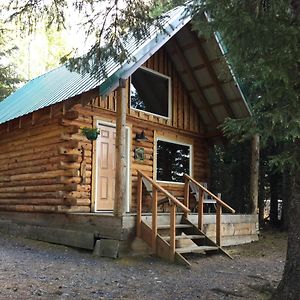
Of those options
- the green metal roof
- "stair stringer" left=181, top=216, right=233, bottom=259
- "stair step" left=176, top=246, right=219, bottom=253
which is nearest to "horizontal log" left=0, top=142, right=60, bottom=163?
the green metal roof

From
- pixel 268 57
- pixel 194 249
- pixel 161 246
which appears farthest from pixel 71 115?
pixel 268 57

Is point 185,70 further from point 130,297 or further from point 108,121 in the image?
point 130,297

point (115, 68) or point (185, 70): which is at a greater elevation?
point (185, 70)

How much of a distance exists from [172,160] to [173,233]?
4741 millimetres

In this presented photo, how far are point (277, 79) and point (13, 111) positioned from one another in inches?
330

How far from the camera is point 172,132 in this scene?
40.3ft

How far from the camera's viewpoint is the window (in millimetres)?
11930

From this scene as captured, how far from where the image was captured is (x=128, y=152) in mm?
10836

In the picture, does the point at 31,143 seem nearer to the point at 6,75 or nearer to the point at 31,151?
the point at 31,151

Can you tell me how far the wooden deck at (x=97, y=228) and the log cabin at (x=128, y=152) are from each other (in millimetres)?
21

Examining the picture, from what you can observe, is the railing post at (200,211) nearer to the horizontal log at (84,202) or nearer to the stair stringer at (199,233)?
the stair stringer at (199,233)

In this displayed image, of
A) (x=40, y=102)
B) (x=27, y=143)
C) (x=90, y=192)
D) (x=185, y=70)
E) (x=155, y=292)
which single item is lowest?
(x=155, y=292)

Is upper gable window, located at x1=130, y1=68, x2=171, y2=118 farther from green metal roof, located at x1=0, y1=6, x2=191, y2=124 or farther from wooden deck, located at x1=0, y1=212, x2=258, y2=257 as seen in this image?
wooden deck, located at x1=0, y1=212, x2=258, y2=257

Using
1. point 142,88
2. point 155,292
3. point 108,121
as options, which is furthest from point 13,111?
point 155,292
